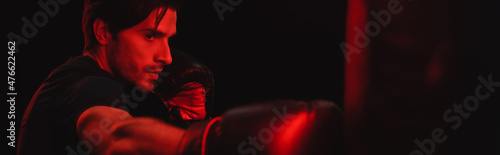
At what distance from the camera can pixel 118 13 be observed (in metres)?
1.25

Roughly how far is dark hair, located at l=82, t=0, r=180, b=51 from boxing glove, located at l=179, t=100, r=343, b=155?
72 cm

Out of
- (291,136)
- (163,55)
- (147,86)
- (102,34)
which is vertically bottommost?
(291,136)

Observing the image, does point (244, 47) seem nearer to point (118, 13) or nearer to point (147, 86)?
point (147, 86)

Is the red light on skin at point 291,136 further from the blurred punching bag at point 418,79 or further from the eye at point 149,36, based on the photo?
the eye at point 149,36

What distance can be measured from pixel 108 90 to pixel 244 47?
100cm

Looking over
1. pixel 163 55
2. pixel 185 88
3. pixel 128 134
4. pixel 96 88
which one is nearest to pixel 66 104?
pixel 96 88

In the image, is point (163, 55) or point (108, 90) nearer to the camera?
point (108, 90)

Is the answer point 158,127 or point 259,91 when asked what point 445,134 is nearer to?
point 158,127

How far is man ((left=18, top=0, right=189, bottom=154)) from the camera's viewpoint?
0.70 meters

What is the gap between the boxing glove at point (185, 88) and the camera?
5.10 feet

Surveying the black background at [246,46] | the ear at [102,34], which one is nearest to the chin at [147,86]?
the ear at [102,34]

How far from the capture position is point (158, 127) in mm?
681

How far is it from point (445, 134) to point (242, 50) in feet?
4.05

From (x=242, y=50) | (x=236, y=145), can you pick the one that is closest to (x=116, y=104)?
(x=236, y=145)
